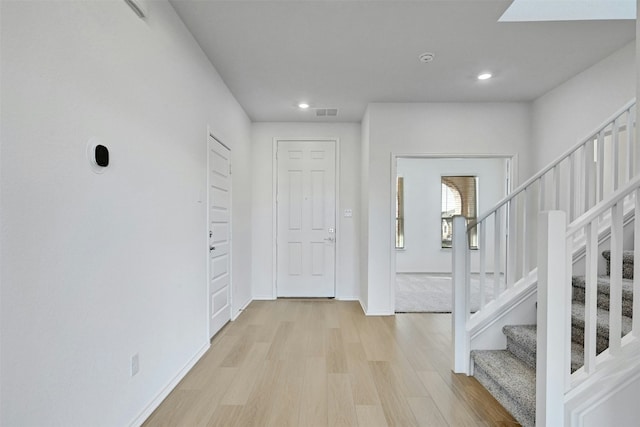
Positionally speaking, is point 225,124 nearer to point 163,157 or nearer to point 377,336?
point 163,157

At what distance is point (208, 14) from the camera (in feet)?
7.55

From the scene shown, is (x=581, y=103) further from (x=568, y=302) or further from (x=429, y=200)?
(x=429, y=200)

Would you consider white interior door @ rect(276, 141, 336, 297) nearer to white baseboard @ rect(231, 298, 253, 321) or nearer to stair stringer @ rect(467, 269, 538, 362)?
white baseboard @ rect(231, 298, 253, 321)

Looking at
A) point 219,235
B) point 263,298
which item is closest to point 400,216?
point 263,298

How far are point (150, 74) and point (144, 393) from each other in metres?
1.87

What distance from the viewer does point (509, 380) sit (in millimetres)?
1981

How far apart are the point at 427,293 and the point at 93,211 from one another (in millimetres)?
4870

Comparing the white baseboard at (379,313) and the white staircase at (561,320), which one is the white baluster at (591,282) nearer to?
the white staircase at (561,320)

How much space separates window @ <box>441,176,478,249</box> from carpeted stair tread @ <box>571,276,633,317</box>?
510cm

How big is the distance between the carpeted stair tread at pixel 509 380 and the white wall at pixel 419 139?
1.75 meters

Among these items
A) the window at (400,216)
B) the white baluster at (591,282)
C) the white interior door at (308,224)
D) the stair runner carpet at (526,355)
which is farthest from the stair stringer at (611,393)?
the window at (400,216)

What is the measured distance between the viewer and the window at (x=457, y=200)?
7.37 m

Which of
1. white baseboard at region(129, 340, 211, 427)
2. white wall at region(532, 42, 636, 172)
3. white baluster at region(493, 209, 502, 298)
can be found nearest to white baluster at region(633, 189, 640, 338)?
white baluster at region(493, 209, 502, 298)

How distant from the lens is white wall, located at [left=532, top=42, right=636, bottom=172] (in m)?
2.83
